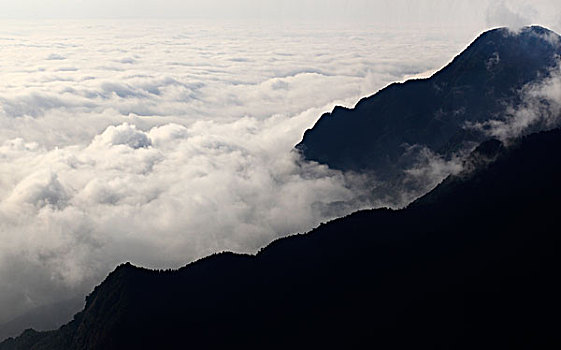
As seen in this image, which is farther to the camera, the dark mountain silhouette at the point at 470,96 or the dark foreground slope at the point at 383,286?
the dark mountain silhouette at the point at 470,96

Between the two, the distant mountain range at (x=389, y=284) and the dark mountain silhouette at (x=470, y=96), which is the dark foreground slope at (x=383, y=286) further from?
the dark mountain silhouette at (x=470, y=96)

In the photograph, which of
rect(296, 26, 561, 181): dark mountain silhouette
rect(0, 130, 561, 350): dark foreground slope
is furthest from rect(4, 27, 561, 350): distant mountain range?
rect(296, 26, 561, 181): dark mountain silhouette

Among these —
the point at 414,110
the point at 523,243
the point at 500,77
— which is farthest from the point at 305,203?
the point at 523,243

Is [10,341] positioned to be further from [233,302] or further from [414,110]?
[414,110]

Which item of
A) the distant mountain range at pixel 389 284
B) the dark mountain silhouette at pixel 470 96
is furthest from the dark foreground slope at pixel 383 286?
the dark mountain silhouette at pixel 470 96

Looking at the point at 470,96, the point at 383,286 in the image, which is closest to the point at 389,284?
the point at 383,286

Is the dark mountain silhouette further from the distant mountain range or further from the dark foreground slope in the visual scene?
the dark foreground slope
